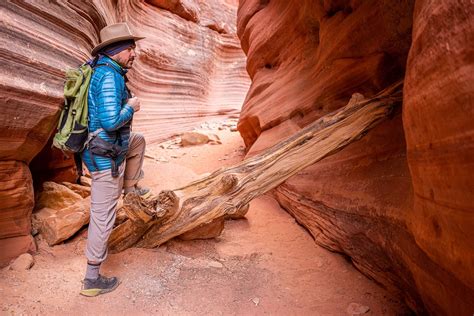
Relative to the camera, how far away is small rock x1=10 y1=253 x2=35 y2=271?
3.11 metres

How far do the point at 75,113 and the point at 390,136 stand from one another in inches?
120

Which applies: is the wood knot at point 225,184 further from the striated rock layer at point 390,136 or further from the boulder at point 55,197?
the boulder at point 55,197

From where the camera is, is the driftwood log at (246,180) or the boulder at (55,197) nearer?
the driftwood log at (246,180)

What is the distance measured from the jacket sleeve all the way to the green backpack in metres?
0.19

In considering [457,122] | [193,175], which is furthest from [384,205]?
[193,175]

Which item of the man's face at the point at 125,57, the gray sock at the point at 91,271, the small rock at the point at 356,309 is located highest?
the man's face at the point at 125,57

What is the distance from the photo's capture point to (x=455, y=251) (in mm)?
1774

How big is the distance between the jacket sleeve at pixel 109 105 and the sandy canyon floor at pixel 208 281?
1.51 m

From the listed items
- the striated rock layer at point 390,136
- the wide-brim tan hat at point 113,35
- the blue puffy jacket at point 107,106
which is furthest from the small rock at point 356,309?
the wide-brim tan hat at point 113,35

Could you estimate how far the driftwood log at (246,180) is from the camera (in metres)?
3.38

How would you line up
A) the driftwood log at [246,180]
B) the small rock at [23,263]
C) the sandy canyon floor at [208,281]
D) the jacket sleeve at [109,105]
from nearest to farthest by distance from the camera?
the jacket sleeve at [109,105] < the sandy canyon floor at [208,281] < the small rock at [23,263] < the driftwood log at [246,180]

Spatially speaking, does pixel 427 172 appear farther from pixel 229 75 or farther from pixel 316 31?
pixel 229 75

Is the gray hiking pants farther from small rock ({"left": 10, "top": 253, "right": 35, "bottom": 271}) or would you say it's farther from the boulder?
the boulder

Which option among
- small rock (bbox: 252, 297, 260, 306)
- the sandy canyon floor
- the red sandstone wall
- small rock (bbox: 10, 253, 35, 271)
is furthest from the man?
the red sandstone wall
